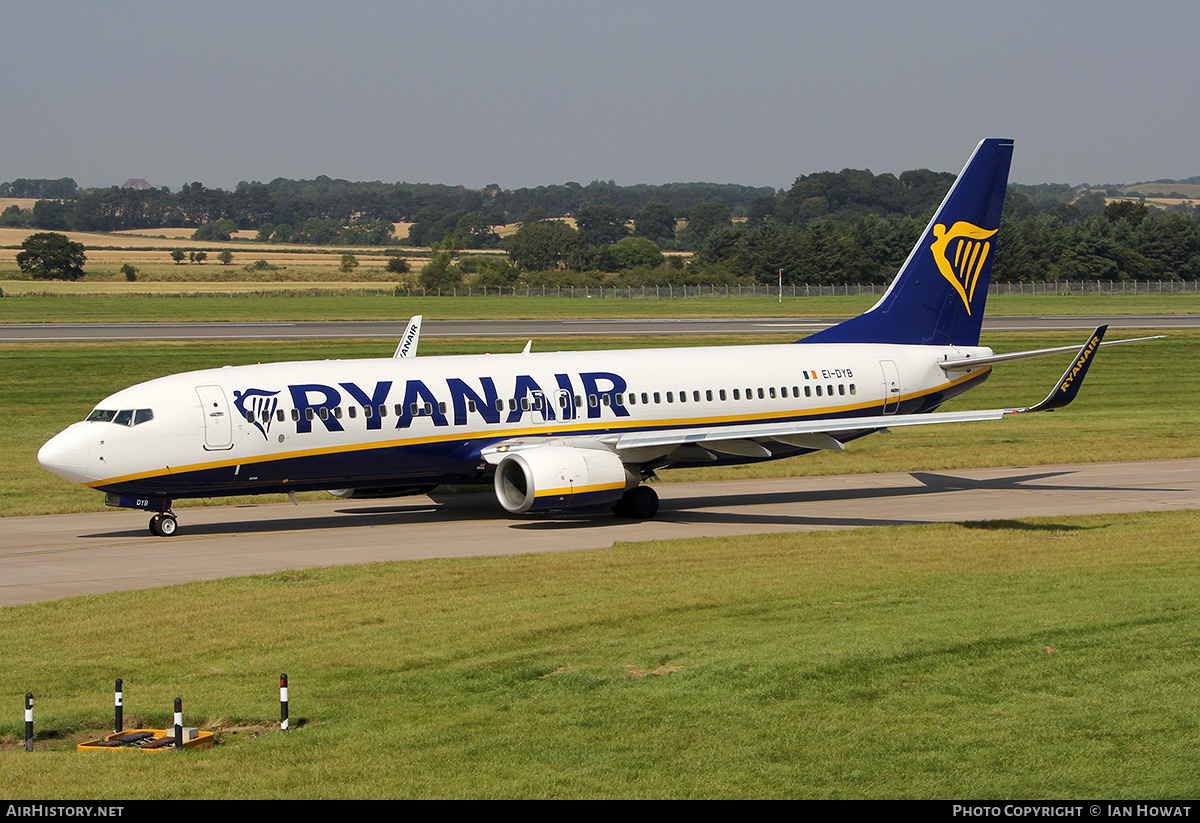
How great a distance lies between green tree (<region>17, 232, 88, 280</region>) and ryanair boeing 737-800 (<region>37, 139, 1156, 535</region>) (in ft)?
501

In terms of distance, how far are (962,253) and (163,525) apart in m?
24.5

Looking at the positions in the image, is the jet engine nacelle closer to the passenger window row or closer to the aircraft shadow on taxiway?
the aircraft shadow on taxiway

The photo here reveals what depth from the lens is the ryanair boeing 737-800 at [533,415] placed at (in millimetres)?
31438

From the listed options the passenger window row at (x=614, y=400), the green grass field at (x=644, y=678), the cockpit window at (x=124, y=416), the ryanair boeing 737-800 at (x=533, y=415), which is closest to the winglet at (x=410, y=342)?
the ryanair boeing 737-800 at (x=533, y=415)

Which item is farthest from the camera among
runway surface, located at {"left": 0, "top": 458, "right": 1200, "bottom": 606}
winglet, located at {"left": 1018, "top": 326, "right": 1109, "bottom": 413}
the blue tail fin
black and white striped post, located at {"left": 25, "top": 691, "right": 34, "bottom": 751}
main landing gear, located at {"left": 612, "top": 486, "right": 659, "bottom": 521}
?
the blue tail fin

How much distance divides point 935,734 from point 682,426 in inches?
864

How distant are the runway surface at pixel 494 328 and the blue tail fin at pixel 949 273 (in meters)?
43.6

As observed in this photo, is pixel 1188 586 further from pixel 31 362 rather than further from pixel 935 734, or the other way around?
pixel 31 362

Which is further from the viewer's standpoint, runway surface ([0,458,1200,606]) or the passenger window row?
the passenger window row

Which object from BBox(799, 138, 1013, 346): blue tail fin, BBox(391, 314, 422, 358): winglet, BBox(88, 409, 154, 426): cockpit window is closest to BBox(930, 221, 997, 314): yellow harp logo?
BBox(799, 138, 1013, 346): blue tail fin

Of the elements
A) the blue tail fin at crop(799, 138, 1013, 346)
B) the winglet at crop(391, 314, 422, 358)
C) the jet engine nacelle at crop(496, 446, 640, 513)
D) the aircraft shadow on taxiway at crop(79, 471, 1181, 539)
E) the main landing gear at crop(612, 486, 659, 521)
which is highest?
the blue tail fin at crop(799, 138, 1013, 346)

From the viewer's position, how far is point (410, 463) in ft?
110

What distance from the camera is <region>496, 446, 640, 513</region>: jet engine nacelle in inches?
1268
